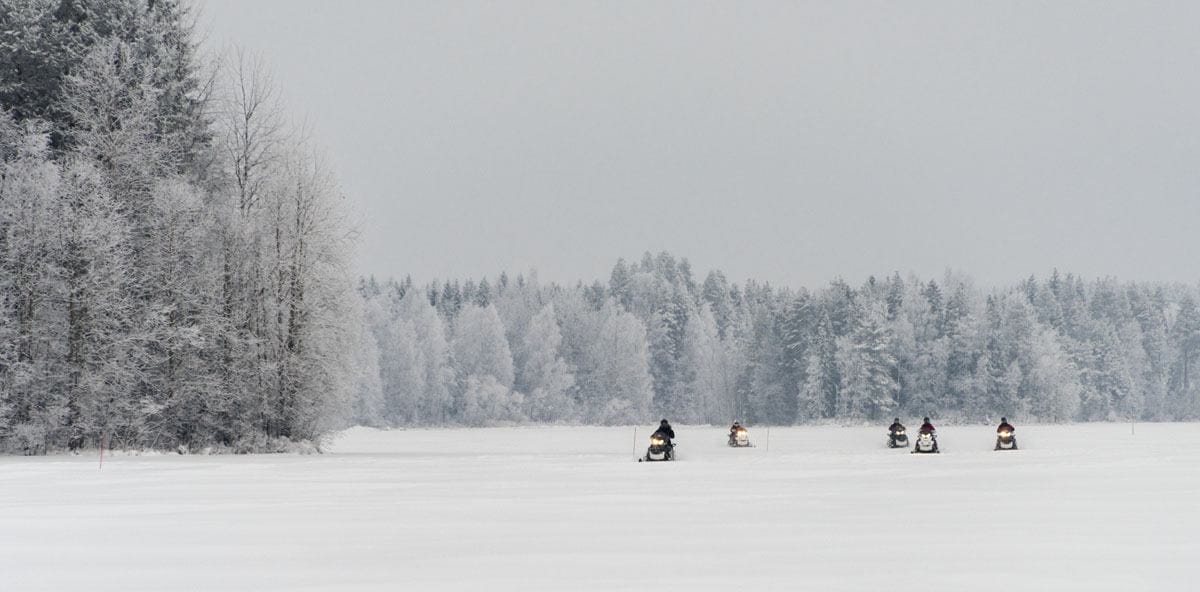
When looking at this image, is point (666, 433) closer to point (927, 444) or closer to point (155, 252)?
point (927, 444)

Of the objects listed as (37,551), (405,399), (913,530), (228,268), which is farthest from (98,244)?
(405,399)

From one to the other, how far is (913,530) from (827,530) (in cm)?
114

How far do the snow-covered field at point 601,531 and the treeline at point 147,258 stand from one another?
11.4 meters

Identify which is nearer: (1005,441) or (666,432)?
(666,432)

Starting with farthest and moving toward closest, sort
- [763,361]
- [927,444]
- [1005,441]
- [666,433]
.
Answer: [763,361] < [1005,441] < [927,444] < [666,433]

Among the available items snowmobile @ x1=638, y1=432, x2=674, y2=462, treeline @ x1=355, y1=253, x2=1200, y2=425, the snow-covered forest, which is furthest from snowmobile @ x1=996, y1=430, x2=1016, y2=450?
treeline @ x1=355, y1=253, x2=1200, y2=425

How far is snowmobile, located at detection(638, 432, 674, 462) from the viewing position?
40.6 meters

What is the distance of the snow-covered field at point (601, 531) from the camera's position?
12.9 meters

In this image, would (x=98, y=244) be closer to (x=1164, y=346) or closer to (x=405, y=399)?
(x=405, y=399)

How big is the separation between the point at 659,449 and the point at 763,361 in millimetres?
100819

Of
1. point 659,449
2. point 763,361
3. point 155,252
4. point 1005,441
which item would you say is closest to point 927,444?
point 1005,441

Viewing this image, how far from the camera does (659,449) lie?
40.7 metres

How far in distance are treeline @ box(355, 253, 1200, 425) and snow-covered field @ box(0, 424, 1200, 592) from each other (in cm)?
8811

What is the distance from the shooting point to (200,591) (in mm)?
11945
